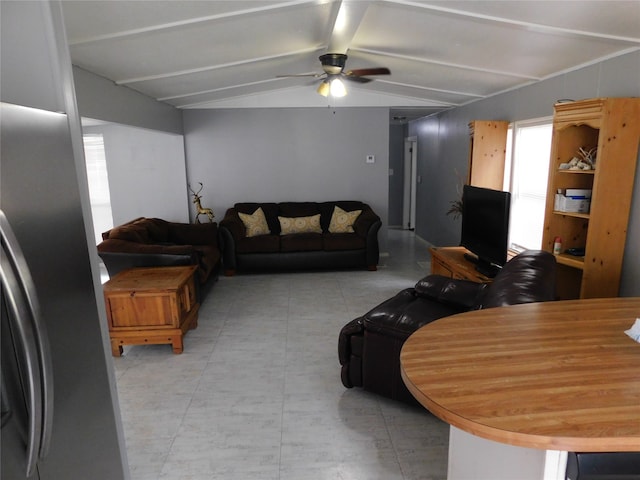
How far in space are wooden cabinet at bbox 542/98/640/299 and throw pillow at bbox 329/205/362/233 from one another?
2.94m

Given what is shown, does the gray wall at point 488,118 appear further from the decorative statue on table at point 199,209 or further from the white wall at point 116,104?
the white wall at point 116,104

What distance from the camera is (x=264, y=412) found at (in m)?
2.58

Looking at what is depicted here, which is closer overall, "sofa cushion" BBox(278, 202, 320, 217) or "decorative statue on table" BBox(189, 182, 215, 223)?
"decorative statue on table" BBox(189, 182, 215, 223)

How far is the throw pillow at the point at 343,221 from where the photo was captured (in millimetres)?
5836

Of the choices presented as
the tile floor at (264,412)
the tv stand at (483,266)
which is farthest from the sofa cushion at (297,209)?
the tv stand at (483,266)

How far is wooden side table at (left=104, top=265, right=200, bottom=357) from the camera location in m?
3.29

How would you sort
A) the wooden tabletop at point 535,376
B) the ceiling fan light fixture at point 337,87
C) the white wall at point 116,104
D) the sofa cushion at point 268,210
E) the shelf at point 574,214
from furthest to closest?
the sofa cushion at point 268,210, the ceiling fan light fixture at point 337,87, the white wall at point 116,104, the shelf at point 574,214, the wooden tabletop at point 535,376

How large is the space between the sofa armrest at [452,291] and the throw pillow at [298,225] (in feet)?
9.92

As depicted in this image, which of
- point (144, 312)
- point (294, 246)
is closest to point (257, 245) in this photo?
point (294, 246)

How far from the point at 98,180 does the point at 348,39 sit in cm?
452

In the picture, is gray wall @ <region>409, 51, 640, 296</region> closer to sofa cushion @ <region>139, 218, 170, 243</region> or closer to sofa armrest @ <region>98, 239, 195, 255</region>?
sofa armrest @ <region>98, 239, 195, 255</region>

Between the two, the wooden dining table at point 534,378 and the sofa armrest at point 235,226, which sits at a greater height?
the wooden dining table at point 534,378

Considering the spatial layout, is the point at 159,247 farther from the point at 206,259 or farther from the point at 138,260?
the point at 206,259

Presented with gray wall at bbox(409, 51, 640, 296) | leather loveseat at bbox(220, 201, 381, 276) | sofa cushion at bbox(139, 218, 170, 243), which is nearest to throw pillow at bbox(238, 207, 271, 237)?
leather loveseat at bbox(220, 201, 381, 276)
